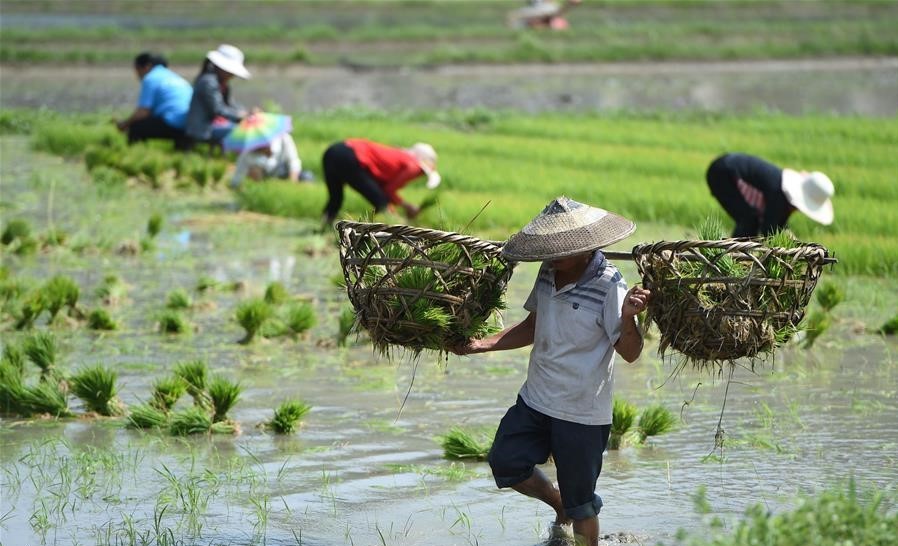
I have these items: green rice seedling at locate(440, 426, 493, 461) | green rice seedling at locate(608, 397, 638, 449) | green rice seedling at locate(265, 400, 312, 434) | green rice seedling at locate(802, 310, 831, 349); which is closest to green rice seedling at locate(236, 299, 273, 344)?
green rice seedling at locate(265, 400, 312, 434)

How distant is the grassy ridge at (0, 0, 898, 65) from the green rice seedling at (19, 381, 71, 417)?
1692 centimetres

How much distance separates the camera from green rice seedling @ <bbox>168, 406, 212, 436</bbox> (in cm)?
552

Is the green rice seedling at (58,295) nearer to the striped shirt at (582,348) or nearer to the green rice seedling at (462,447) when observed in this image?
the green rice seedling at (462,447)

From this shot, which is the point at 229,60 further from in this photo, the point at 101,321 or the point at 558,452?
the point at 558,452

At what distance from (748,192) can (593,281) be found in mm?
3924

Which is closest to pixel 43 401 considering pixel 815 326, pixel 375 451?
pixel 375 451

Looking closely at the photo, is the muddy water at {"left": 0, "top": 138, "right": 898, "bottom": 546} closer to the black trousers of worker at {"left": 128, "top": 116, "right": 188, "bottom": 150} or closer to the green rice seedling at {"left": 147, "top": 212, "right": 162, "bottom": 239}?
the green rice seedling at {"left": 147, "top": 212, "right": 162, "bottom": 239}

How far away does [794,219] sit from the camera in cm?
945

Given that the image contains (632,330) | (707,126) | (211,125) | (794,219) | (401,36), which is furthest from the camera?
(401,36)

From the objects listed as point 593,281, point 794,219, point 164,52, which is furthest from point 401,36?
point 593,281

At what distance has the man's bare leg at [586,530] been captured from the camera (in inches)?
164

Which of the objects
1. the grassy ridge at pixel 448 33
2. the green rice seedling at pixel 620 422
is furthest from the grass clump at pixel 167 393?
the grassy ridge at pixel 448 33

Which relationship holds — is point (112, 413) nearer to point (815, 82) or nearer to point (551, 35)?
point (815, 82)

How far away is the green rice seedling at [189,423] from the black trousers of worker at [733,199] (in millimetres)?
3510
